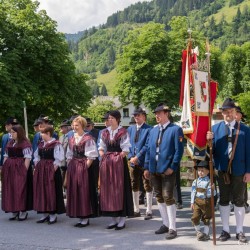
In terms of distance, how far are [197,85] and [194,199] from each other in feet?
5.63

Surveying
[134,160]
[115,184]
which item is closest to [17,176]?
[115,184]

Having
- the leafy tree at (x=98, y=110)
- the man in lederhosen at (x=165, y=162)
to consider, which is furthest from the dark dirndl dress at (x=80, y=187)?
the leafy tree at (x=98, y=110)

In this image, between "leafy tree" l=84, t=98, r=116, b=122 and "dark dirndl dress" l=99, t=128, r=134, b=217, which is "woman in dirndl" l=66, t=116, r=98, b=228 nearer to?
"dark dirndl dress" l=99, t=128, r=134, b=217

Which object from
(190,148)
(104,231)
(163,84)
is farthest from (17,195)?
(163,84)

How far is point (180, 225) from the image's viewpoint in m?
7.62

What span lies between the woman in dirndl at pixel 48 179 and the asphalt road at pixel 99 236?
0.31 m

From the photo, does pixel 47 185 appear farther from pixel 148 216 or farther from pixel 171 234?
pixel 171 234

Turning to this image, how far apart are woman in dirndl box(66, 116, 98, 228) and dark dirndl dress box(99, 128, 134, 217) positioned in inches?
11.0

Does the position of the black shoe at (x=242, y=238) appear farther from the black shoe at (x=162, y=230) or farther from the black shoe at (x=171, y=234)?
the black shoe at (x=162, y=230)

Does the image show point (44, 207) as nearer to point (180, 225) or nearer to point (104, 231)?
point (104, 231)

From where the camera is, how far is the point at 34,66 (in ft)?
91.5

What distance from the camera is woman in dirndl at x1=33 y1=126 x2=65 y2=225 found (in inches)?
321

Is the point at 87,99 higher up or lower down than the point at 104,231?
higher up

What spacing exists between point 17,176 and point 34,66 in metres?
20.3
